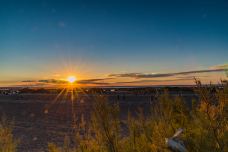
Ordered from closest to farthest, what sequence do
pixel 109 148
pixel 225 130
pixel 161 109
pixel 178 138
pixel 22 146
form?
pixel 225 130
pixel 178 138
pixel 109 148
pixel 161 109
pixel 22 146

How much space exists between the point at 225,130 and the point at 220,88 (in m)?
0.77

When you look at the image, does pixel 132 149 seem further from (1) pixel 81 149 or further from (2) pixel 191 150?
(2) pixel 191 150

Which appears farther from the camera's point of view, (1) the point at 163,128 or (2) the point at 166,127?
(2) the point at 166,127

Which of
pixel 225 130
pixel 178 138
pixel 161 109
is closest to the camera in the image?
pixel 225 130

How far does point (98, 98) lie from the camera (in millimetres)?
5188

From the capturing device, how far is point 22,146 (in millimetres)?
13383

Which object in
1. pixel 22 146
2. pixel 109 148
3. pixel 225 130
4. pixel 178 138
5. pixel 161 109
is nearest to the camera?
pixel 225 130

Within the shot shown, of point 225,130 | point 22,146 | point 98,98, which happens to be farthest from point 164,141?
point 22,146

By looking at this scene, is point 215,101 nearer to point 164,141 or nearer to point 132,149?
point 164,141

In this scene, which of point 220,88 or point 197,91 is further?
point 220,88

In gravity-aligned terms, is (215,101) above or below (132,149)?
above

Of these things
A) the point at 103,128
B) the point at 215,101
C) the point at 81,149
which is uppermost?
the point at 215,101

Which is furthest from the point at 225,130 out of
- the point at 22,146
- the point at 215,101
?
the point at 22,146

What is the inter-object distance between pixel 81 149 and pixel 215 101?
2.49 metres
